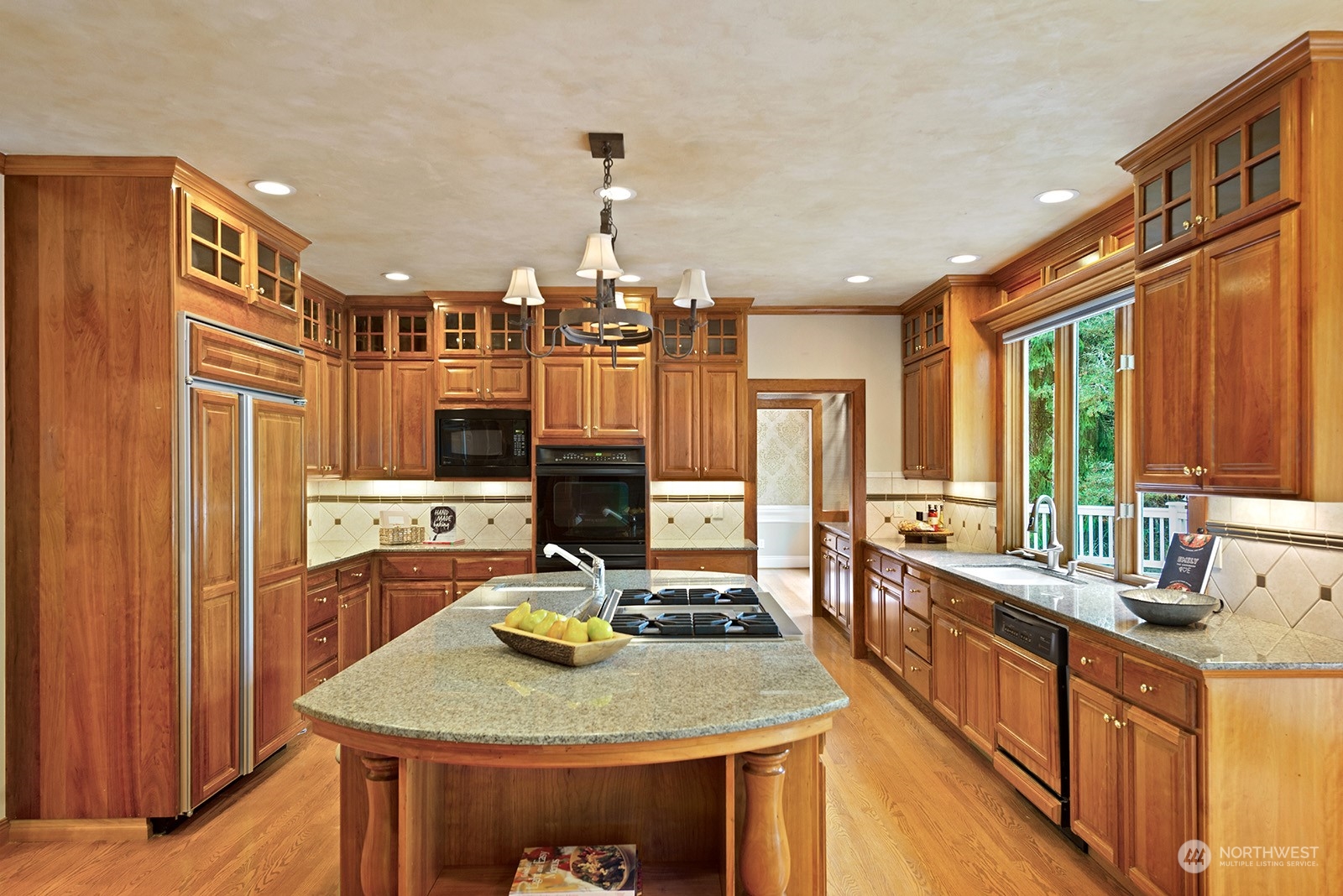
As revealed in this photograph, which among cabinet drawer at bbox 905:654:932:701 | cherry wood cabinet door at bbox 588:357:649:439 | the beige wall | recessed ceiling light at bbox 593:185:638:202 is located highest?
recessed ceiling light at bbox 593:185:638:202

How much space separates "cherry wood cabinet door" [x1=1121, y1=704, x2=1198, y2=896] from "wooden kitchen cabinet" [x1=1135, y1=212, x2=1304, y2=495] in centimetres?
78

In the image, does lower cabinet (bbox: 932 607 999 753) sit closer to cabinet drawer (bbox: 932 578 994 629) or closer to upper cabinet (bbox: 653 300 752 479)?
cabinet drawer (bbox: 932 578 994 629)

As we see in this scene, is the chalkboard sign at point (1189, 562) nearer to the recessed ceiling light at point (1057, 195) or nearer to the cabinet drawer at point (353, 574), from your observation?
the recessed ceiling light at point (1057, 195)

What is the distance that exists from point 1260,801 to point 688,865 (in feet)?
5.20

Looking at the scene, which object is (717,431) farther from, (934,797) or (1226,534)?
(1226,534)

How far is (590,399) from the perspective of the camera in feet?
16.9

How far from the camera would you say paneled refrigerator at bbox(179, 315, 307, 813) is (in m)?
2.99

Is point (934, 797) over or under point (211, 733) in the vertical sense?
under

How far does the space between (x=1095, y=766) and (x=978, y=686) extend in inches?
38.9

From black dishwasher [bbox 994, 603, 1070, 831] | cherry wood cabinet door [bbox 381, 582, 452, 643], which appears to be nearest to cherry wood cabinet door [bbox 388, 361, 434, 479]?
cherry wood cabinet door [bbox 381, 582, 452, 643]

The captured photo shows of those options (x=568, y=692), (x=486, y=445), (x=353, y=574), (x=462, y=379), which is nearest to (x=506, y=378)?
(x=462, y=379)

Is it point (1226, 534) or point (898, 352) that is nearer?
point (1226, 534)

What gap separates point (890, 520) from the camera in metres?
5.67

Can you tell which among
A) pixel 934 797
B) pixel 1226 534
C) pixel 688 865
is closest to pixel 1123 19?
pixel 1226 534
